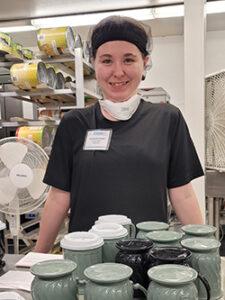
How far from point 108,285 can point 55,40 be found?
2989mm

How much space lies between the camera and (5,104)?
515 cm

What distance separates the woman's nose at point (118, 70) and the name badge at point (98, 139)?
0.24 metres

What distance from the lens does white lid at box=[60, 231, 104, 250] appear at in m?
0.87

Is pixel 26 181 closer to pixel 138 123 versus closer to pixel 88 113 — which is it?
pixel 88 113

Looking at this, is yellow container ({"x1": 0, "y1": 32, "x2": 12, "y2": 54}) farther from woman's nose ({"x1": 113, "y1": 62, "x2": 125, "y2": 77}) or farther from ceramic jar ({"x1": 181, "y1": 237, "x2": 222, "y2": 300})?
ceramic jar ({"x1": 181, "y1": 237, "x2": 222, "y2": 300})

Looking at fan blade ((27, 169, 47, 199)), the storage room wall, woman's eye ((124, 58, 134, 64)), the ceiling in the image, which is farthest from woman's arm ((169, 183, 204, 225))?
the storage room wall

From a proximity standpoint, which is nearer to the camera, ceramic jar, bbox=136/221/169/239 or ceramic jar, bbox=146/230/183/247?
ceramic jar, bbox=146/230/183/247

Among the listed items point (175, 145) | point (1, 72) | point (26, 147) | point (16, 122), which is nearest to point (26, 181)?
point (26, 147)

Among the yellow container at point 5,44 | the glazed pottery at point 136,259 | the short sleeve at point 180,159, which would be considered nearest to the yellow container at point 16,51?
the yellow container at point 5,44

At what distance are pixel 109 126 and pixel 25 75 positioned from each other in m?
1.90

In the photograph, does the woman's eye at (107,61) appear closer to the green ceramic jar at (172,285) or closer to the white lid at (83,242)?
the white lid at (83,242)

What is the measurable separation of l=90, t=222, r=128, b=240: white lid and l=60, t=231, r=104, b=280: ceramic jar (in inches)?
1.9

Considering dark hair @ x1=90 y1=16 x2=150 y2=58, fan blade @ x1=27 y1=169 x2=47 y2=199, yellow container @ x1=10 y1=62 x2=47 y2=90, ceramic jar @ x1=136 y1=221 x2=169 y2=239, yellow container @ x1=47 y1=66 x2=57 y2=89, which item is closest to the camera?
ceramic jar @ x1=136 y1=221 x2=169 y2=239

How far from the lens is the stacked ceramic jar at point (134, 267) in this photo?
71 cm
